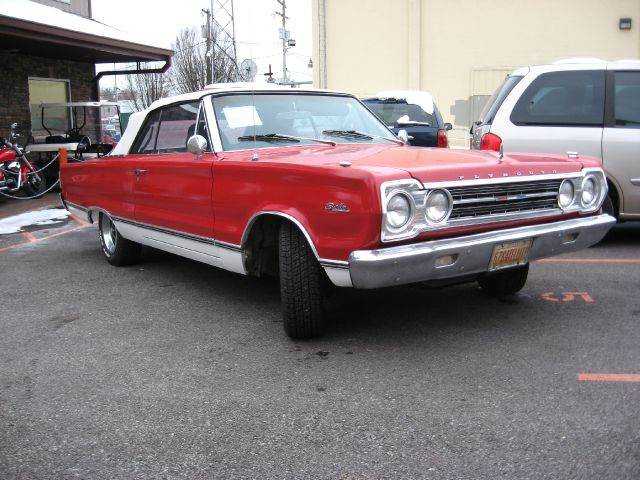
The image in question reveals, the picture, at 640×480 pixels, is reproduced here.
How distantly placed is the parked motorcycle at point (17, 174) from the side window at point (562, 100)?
30.1 feet

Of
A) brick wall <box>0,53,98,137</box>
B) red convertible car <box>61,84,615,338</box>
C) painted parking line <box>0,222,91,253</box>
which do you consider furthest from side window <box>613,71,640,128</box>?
brick wall <box>0,53,98,137</box>

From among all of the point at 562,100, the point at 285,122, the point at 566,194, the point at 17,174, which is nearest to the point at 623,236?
the point at 562,100

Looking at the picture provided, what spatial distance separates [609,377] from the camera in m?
3.57

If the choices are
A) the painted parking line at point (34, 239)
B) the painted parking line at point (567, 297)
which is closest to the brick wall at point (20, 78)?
the painted parking line at point (34, 239)

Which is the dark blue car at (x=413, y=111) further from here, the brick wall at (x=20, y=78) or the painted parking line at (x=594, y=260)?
the brick wall at (x=20, y=78)

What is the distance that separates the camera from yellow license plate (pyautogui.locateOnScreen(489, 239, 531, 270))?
12.9 feet

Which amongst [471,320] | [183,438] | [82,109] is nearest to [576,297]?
[471,320]

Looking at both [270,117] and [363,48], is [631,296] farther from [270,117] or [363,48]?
[363,48]

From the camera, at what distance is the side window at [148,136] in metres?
6.02

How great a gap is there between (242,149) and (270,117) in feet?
1.29

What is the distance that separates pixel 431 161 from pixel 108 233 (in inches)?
157

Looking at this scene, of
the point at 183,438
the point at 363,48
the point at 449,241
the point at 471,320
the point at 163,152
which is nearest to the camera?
the point at 183,438

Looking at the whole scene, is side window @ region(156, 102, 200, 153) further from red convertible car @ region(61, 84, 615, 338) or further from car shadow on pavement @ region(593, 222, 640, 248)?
car shadow on pavement @ region(593, 222, 640, 248)

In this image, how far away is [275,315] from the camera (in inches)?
192
